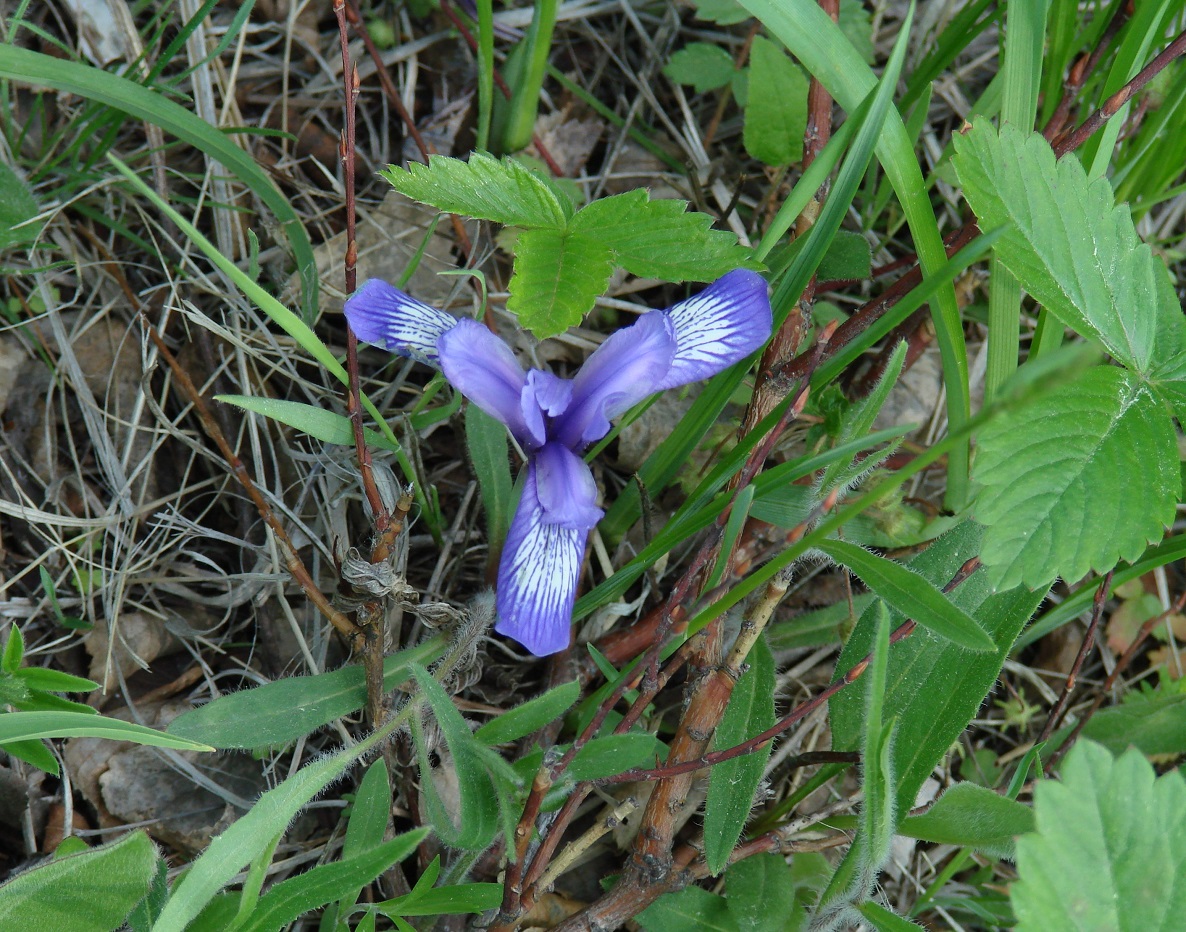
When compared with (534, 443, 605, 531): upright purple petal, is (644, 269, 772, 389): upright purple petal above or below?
above

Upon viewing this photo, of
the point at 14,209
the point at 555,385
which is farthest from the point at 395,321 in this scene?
the point at 14,209

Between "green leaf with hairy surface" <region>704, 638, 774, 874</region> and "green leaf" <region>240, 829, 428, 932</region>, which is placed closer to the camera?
"green leaf" <region>240, 829, 428, 932</region>

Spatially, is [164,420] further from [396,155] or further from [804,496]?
[804,496]

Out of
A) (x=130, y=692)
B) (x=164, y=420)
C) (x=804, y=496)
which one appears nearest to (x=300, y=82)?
(x=164, y=420)

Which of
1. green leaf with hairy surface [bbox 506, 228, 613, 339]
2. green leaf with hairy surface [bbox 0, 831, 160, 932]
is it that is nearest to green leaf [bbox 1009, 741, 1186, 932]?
green leaf with hairy surface [bbox 506, 228, 613, 339]

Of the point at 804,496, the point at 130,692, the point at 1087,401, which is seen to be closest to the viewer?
the point at 1087,401

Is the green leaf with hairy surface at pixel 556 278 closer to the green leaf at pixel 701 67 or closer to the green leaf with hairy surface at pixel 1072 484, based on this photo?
Result: the green leaf with hairy surface at pixel 1072 484

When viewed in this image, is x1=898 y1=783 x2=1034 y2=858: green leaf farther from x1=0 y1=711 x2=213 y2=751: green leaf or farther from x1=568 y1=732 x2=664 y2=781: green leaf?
x1=0 y1=711 x2=213 y2=751: green leaf
